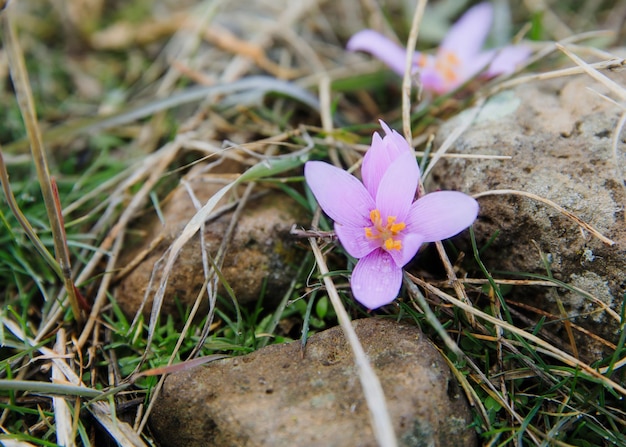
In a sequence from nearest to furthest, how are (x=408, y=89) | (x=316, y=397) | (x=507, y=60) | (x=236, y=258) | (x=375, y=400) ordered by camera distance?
(x=375, y=400)
(x=316, y=397)
(x=236, y=258)
(x=408, y=89)
(x=507, y=60)

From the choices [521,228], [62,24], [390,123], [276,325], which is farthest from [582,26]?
[62,24]

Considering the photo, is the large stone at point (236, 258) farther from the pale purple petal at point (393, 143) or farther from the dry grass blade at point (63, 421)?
the pale purple petal at point (393, 143)

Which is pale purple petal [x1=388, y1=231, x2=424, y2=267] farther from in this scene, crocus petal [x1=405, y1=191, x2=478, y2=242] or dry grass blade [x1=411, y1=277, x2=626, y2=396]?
dry grass blade [x1=411, y1=277, x2=626, y2=396]

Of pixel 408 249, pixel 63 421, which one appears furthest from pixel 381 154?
pixel 63 421

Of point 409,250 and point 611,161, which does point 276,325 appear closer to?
point 409,250

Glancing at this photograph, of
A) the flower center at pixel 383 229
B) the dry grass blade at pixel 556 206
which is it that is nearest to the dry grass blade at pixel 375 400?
the flower center at pixel 383 229

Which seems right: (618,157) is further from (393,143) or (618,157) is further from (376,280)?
(376,280)

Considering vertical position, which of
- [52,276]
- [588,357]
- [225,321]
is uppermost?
[52,276]

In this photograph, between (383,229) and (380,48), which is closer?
(383,229)
